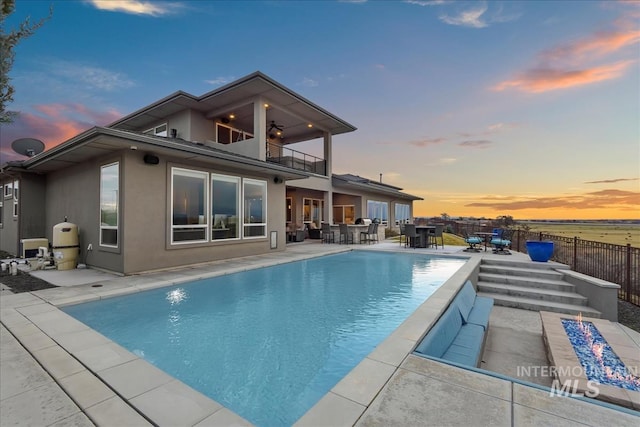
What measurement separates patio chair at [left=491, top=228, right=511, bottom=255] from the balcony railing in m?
9.57

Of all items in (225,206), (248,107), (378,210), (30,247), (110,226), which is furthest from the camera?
(378,210)

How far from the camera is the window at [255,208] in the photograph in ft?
35.4

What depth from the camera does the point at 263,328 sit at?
437 centimetres

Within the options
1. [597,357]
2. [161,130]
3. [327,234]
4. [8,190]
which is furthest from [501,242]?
[8,190]

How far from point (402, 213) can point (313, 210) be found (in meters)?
11.2

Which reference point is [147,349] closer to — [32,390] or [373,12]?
[32,390]

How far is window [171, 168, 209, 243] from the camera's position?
848 cm

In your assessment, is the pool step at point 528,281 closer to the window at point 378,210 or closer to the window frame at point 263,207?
the window frame at point 263,207

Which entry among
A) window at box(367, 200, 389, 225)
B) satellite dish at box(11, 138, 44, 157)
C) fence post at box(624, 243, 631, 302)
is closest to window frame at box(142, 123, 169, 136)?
satellite dish at box(11, 138, 44, 157)

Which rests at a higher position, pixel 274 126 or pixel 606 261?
pixel 274 126

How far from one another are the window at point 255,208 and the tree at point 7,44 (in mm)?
8318

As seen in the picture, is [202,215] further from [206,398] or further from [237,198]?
[206,398]

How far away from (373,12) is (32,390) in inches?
555

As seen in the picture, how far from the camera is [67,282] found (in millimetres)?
6539
